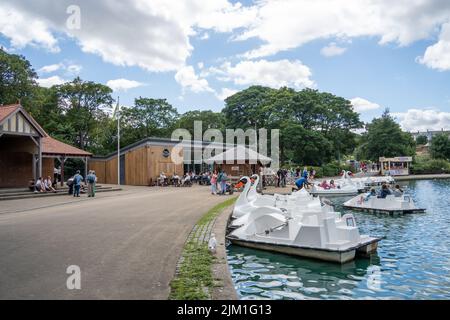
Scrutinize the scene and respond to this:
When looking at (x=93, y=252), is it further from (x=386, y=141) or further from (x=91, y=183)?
(x=386, y=141)

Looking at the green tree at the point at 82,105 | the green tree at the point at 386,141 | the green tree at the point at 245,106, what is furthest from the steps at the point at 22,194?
the green tree at the point at 386,141

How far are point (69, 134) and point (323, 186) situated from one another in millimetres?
28330

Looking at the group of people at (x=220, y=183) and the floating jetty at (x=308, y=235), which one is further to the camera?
the group of people at (x=220, y=183)

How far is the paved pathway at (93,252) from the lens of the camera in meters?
5.46

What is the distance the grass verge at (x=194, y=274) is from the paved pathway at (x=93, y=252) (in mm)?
162

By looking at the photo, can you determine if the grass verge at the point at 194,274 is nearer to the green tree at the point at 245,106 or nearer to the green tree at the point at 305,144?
the green tree at the point at 305,144

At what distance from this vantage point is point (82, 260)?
712cm

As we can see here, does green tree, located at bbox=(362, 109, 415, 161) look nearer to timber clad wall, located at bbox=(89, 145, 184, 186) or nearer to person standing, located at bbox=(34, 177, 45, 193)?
timber clad wall, located at bbox=(89, 145, 184, 186)

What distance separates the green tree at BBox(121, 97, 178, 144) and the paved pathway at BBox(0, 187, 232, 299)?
116 ft

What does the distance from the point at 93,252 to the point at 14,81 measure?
31.0m

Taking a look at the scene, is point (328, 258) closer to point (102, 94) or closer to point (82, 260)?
point (82, 260)

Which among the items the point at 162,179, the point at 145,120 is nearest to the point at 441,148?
the point at 145,120

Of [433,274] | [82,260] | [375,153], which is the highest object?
[375,153]

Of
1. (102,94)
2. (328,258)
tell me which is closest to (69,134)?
(102,94)
